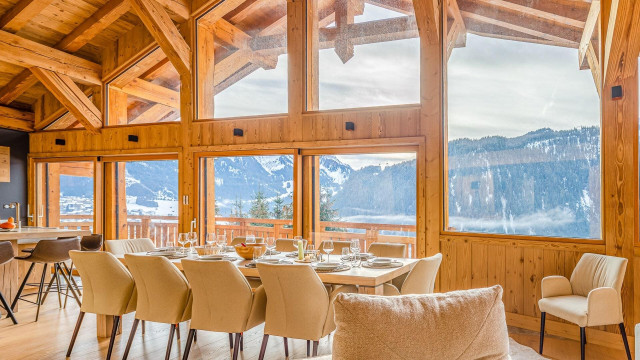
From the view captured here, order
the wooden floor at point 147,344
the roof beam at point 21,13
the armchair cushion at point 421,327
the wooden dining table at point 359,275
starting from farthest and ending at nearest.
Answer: the roof beam at point 21,13 < the wooden floor at point 147,344 < the wooden dining table at point 359,275 < the armchair cushion at point 421,327

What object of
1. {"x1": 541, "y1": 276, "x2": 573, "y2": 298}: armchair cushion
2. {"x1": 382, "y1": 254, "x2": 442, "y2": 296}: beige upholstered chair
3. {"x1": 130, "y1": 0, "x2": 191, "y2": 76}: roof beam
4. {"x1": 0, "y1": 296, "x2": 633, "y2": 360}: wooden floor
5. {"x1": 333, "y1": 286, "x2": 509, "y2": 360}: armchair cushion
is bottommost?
{"x1": 0, "y1": 296, "x2": 633, "y2": 360}: wooden floor

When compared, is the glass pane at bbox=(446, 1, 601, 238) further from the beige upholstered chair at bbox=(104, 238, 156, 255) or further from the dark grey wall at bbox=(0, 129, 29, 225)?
the dark grey wall at bbox=(0, 129, 29, 225)

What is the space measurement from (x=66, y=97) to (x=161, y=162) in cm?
165

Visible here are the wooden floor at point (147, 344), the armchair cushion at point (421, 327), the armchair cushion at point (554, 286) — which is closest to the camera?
the armchair cushion at point (421, 327)

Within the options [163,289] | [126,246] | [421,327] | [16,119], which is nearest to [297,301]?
[163,289]

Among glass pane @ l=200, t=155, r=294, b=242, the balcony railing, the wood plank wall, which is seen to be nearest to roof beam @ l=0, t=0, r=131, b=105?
the wood plank wall

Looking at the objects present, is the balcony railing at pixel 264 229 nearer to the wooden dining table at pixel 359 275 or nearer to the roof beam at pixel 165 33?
the wooden dining table at pixel 359 275

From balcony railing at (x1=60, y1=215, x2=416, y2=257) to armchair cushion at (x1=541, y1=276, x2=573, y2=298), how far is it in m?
1.48

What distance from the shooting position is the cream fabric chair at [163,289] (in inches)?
130

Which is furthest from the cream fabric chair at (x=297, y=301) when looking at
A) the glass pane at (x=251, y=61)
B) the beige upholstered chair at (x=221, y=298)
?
the glass pane at (x=251, y=61)

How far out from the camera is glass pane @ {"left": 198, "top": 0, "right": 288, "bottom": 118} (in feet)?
19.6

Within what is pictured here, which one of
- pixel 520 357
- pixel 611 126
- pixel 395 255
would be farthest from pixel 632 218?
pixel 395 255

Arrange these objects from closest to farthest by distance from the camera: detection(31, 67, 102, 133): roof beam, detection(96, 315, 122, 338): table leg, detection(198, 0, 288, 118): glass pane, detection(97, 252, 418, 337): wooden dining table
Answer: detection(97, 252, 418, 337): wooden dining table → detection(96, 315, 122, 338): table leg → detection(198, 0, 288, 118): glass pane → detection(31, 67, 102, 133): roof beam

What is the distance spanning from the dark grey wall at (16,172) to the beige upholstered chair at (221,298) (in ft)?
18.4
